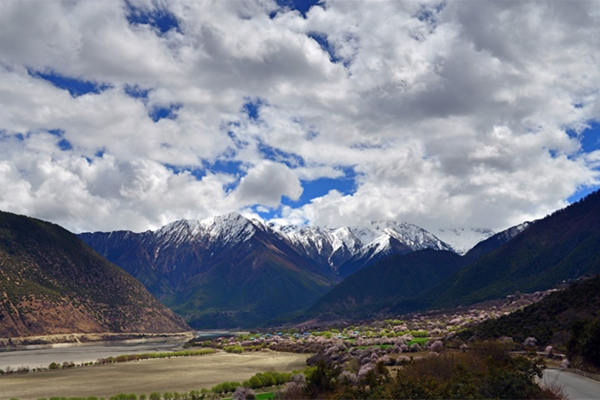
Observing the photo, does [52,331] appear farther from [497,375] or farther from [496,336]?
[497,375]

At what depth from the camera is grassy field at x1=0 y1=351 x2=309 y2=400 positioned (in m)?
70.0

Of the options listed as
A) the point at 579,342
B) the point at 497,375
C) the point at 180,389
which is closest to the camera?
the point at 497,375

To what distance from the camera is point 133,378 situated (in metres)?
84.4

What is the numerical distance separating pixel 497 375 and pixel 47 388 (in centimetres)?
6346

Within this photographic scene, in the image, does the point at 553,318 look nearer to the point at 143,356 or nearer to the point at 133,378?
the point at 133,378

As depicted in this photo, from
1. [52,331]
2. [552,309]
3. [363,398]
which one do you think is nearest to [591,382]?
[363,398]

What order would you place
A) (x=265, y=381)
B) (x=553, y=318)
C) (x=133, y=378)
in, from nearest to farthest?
1. (x=265, y=381)
2. (x=133, y=378)
3. (x=553, y=318)

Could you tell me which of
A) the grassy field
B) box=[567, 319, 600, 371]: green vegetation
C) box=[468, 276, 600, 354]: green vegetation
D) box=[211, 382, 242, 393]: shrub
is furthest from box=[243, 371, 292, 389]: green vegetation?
box=[468, 276, 600, 354]: green vegetation

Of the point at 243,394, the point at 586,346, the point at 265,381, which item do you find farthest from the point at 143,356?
the point at 586,346

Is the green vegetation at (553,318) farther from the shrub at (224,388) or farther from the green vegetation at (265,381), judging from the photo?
the shrub at (224,388)

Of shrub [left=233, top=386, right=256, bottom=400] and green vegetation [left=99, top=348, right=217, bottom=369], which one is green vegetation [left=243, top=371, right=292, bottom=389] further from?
green vegetation [left=99, top=348, right=217, bottom=369]

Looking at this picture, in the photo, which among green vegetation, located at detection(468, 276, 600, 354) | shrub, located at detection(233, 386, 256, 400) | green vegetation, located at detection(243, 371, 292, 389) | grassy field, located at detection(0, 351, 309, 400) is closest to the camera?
shrub, located at detection(233, 386, 256, 400)

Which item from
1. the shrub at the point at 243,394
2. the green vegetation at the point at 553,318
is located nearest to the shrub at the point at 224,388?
the shrub at the point at 243,394

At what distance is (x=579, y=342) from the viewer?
5944 cm
